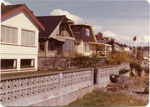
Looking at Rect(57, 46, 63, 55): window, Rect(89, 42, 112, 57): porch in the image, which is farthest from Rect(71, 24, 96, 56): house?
Rect(57, 46, 63, 55): window

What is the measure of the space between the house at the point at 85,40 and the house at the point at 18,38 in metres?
9.15

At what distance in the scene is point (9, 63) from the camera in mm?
9625

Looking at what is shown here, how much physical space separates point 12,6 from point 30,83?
5.29 m

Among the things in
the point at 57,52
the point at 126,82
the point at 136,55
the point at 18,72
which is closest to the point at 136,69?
the point at 136,55

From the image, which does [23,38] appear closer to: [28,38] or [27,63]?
[28,38]

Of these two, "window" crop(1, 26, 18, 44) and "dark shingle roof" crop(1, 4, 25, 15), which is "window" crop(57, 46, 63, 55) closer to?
"window" crop(1, 26, 18, 44)

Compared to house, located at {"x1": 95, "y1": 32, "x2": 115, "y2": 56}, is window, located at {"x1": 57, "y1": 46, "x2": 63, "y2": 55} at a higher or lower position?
lower

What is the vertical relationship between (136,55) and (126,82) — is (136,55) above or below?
above

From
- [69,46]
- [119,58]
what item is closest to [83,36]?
[69,46]

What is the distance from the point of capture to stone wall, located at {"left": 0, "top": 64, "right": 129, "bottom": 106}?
460 centimetres

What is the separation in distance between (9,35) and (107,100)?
18.4ft

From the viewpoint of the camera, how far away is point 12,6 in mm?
9195

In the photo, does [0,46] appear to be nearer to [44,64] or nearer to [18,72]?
[18,72]

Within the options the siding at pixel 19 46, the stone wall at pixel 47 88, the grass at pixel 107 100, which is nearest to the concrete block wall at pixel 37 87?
the stone wall at pixel 47 88
